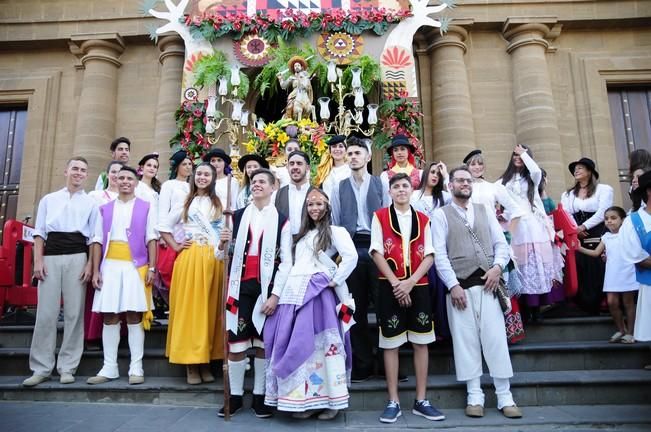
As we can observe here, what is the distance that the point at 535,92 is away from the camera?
10008 millimetres

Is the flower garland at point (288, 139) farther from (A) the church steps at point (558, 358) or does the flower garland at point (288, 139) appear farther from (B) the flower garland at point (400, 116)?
(A) the church steps at point (558, 358)

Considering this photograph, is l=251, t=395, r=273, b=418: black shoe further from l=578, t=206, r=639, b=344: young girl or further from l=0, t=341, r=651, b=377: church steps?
l=578, t=206, r=639, b=344: young girl

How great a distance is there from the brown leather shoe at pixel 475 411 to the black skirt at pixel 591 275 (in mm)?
2704

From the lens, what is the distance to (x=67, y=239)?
502cm

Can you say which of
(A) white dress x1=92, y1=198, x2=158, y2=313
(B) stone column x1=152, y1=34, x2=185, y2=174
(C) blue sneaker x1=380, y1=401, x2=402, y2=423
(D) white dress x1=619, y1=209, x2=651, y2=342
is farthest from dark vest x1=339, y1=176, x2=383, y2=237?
(B) stone column x1=152, y1=34, x2=185, y2=174

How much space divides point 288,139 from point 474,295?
13.9 ft

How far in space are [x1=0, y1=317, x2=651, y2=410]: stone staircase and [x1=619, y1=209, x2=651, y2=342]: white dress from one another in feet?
2.52

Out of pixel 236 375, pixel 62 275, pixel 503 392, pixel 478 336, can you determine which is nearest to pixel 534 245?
pixel 478 336

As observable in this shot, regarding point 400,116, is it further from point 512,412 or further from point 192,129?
point 512,412

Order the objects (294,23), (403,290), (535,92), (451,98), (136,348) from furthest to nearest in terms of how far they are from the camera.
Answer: (451,98)
(535,92)
(294,23)
(136,348)
(403,290)

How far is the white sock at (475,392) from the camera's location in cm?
411

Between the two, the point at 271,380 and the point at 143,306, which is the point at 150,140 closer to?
the point at 143,306

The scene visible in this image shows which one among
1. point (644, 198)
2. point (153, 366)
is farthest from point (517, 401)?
point (153, 366)

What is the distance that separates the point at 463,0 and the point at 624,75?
390cm
